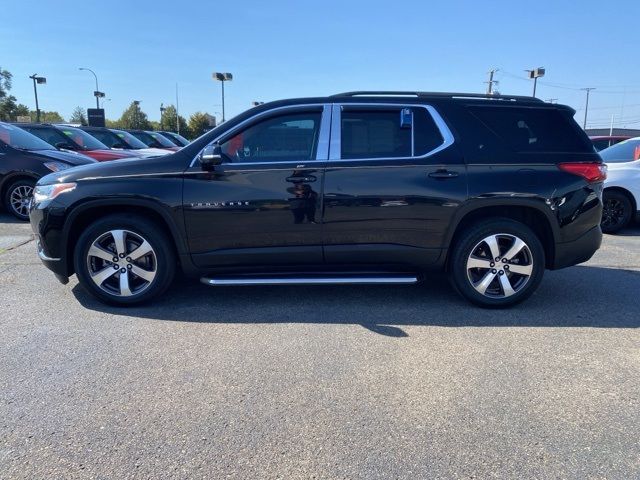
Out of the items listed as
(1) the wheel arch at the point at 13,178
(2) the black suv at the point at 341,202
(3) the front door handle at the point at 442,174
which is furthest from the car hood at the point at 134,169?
(1) the wheel arch at the point at 13,178

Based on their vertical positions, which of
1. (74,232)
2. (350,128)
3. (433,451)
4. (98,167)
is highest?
(350,128)

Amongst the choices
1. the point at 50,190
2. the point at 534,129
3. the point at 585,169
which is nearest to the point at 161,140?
the point at 50,190

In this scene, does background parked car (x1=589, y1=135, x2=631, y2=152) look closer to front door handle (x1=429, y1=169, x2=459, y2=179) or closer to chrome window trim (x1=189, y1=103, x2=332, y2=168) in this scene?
front door handle (x1=429, y1=169, x2=459, y2=179)

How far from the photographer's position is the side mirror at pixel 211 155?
12.8 ft

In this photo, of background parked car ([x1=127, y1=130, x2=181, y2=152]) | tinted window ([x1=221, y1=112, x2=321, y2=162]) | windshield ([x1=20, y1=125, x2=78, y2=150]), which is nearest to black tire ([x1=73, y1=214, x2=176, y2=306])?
tinted window ([x1=221, y1=112, x2=321, y2=162])

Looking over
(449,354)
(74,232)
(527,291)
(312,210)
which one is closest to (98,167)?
(74,232)

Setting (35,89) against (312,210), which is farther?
(35,89)

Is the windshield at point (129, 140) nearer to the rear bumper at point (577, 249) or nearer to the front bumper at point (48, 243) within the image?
the front bumper at point (48, 243)

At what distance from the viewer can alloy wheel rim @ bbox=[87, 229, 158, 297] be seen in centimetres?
416

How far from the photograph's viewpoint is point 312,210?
13.4ft

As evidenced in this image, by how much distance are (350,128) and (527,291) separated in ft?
7.04

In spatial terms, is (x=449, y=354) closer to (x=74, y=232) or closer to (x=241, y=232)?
(x=241, y=232)

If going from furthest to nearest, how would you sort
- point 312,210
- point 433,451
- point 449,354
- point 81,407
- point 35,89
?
point 35,89, point 312,210, point 449,354, point 81,407, point 433,451

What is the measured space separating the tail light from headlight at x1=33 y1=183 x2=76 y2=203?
14.0 feet
